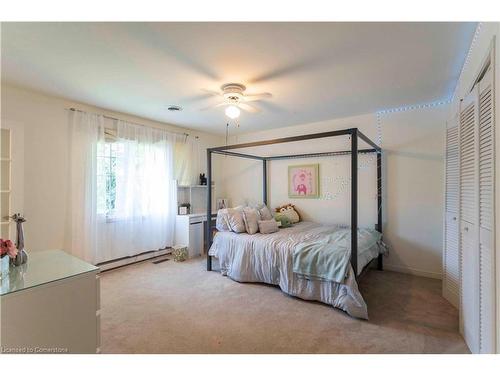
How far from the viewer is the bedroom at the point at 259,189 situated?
63.8 inches

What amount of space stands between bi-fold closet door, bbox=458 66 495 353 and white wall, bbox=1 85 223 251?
426 centimetres

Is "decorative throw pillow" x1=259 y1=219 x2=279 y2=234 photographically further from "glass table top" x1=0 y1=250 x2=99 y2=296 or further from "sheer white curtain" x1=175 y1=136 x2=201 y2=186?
"glass table top" x1=0 y1=250 x2=99 y2=296

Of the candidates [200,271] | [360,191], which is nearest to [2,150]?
[200,271]

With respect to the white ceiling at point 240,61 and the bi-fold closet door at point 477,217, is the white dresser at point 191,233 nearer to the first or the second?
the white ceiling at point 240,61

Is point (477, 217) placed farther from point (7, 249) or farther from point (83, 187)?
point (83, 187)

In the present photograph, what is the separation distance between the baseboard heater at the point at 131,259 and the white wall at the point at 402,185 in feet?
9.17

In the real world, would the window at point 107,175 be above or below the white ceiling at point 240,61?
below

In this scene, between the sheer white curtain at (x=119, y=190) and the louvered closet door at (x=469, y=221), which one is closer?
the louvered closet door at (x=469, y=221)

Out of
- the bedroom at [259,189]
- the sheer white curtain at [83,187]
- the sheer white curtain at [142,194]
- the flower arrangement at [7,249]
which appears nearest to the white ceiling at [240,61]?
the bedroom at [259,189]

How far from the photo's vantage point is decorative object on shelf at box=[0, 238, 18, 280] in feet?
4.60

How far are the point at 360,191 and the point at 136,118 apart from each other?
3.85 metres

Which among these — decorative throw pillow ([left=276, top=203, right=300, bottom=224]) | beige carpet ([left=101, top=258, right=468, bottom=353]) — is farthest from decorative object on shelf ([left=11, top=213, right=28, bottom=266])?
decorative throw pillow ([left=276, top=203, right=300, bottom=224])
